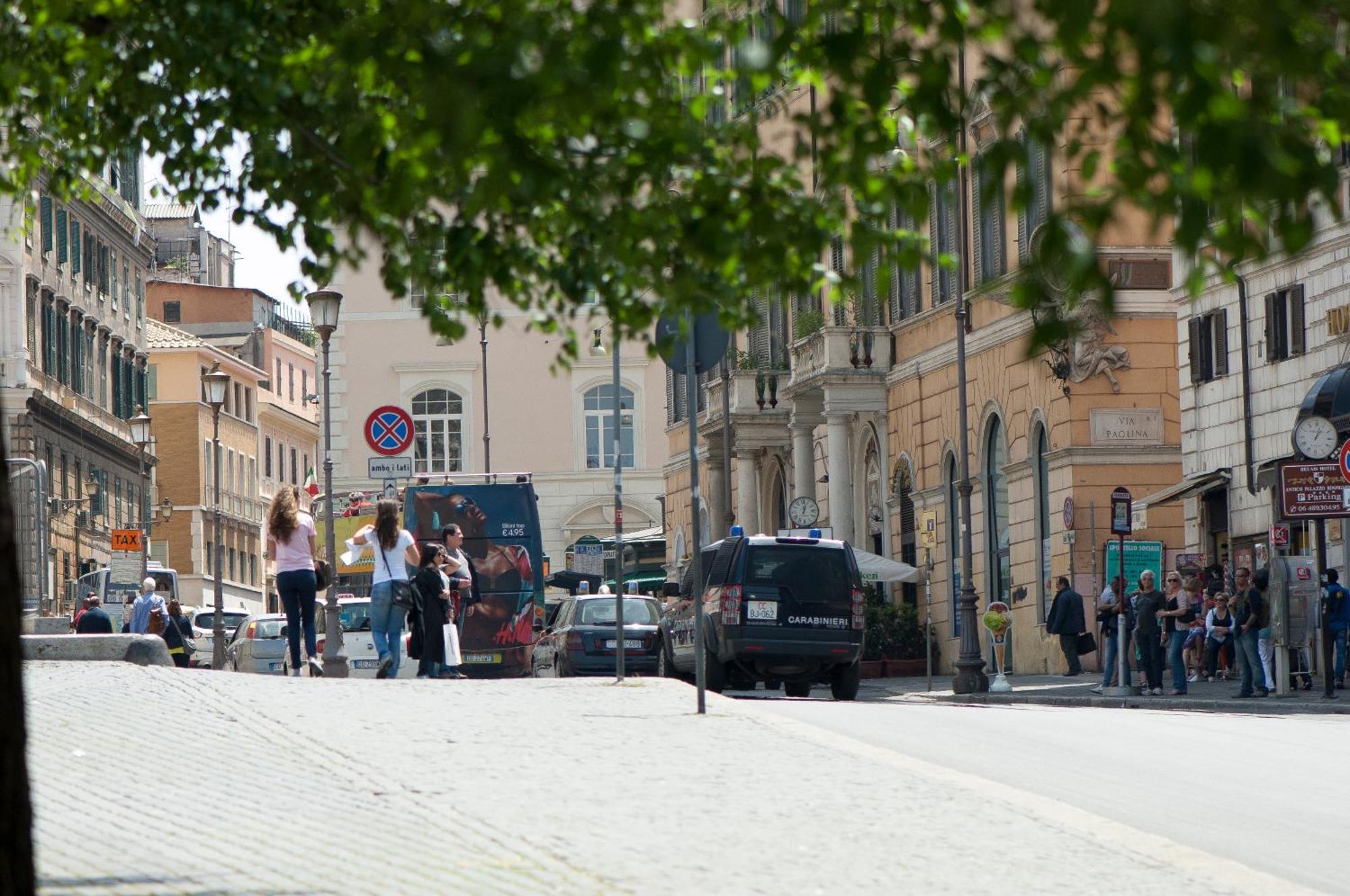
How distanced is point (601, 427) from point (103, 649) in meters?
72.9

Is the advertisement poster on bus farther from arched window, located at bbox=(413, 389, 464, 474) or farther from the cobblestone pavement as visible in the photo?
arched window, located at bbox=(413, 389, 464, 474)

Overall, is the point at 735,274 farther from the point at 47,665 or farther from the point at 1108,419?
the point at 1108,419

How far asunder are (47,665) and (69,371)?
191 ft

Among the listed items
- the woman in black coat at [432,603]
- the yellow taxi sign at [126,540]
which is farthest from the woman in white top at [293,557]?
the yellow taxi sign at [126,540]

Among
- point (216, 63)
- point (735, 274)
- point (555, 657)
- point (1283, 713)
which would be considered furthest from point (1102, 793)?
point (555, 657)

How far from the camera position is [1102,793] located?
1462 centimetres

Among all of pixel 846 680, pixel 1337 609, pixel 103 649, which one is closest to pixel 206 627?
pixel 846 680

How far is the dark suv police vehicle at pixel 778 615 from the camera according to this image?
2944 centimetres

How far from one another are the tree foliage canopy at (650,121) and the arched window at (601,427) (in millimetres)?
78457

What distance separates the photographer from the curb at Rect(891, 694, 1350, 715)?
26672 mm

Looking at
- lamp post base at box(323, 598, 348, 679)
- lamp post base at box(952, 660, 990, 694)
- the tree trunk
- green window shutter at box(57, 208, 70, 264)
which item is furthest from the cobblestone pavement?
green window shutter at box(57, 208, 70, 264)

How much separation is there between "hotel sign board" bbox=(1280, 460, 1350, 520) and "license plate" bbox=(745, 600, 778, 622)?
597 centimetres

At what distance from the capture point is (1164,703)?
29.4 meters

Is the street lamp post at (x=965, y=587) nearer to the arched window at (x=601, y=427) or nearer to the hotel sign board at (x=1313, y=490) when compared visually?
the hotel sign board at (x=1313, y=490)
